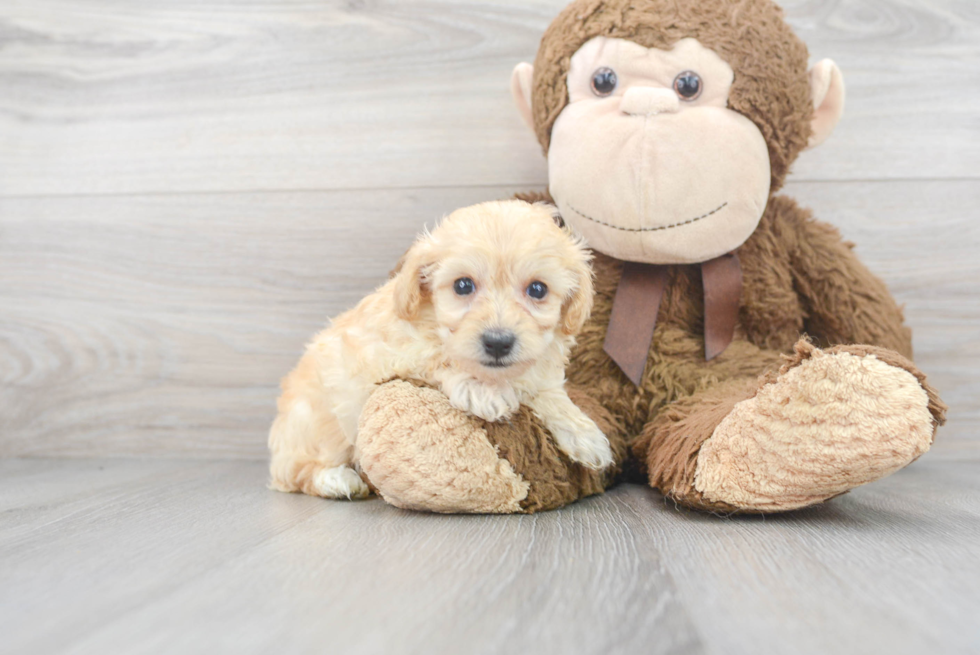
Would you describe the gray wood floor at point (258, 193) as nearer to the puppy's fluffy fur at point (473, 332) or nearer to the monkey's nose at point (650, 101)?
the puppy's fluffy fur at point (473, 332)

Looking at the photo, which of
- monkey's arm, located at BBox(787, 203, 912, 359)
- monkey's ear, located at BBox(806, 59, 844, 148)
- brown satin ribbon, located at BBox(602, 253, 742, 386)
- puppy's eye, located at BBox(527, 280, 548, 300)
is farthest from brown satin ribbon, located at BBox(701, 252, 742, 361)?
puppy's eye, located at BBox(527, 280, 548, 300)

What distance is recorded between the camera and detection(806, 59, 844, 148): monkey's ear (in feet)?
3.62

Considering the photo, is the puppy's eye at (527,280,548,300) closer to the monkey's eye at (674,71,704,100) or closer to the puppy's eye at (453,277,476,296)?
the puppy's eye at (453,277,476,296)

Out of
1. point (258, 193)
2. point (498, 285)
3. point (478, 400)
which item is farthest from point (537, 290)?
point (258, 193)

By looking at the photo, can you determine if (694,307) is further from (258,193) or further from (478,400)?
(258,193)

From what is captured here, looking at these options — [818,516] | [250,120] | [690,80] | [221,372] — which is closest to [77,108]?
[250,120]

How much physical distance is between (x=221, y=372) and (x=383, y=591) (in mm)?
961

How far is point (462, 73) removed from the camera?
4.66 feet

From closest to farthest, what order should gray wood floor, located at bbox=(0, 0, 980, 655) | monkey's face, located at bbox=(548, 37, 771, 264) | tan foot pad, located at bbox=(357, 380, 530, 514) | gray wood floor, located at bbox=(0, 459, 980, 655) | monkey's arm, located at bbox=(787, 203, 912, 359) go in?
gray wood floor, located at bbox=(0, 459, 980, 655) → tan foot pad, located at bbox=(357, 380, 530, 514) → monkey's face, located at bbox=(548, 37, 771, 264) → monkey's arm, located at bbox=(787, 203, 912, 359) → gray wood floor, located at bbox=(0, 0, 980, 655)

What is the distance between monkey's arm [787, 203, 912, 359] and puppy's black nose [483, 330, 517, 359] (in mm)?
596

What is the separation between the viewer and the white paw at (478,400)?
0.89m

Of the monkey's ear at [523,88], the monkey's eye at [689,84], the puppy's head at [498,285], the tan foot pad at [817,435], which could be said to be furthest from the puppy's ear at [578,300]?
the monkey's ear at [523,88]

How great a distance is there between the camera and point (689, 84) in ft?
3.44

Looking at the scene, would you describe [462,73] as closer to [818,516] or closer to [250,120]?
[250,120]
